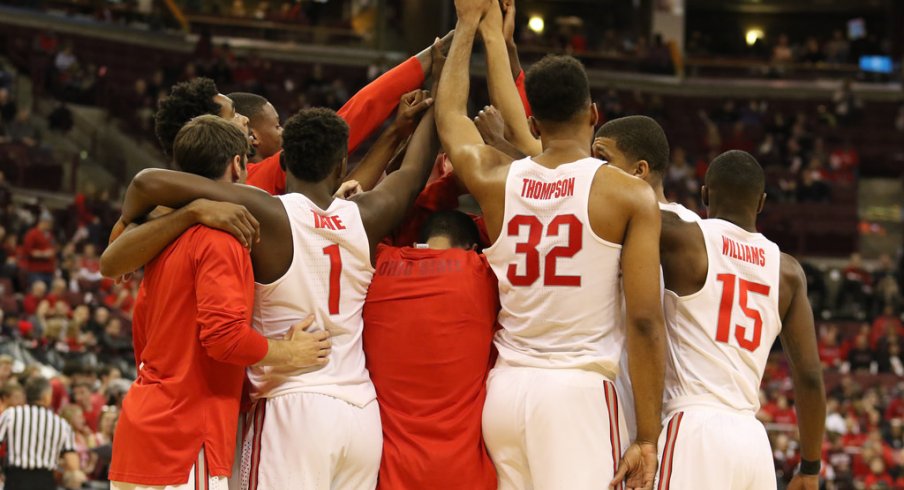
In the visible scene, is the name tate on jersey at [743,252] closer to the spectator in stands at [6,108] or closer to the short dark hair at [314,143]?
the short dark hair at [314,143]

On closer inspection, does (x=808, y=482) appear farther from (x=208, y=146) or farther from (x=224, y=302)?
(x=208, y=146)

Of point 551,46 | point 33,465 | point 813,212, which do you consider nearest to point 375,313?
point 33,465

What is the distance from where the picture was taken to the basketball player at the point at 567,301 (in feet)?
13.7

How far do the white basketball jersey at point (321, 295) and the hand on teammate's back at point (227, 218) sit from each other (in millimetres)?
213

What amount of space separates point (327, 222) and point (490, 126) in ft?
3.02

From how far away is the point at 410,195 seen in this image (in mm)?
4703

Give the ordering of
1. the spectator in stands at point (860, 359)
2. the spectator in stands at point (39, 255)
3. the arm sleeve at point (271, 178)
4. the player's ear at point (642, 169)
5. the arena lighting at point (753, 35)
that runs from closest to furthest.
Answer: the player's ear at point (642, 169), the arm sleeve at point (271, 178), the spectator in stands at point (39, 255), the spectator in stands at point (860, 359), the arena lighting at point (753, 35)

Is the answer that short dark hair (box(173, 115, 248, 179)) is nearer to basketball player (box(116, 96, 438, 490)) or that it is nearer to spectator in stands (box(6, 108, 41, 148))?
basketball player (box(116, 96, 438, 490))

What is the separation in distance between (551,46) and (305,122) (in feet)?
81.6

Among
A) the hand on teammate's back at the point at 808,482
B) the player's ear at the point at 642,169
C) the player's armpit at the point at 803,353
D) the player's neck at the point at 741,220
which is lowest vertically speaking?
the hand on teammate's back at the point at 808,482

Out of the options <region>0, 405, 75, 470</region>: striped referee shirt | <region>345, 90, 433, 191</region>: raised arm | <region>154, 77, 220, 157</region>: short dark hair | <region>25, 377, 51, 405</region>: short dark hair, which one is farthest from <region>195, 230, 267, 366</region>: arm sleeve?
<region>25, 377, 51, 405</region>: short dark hair

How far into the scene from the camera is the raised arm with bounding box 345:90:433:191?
5.09 metres

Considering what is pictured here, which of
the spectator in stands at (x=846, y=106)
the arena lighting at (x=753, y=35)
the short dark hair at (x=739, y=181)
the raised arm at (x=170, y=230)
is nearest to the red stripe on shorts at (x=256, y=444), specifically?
the raised arm at (x=170, y=230)

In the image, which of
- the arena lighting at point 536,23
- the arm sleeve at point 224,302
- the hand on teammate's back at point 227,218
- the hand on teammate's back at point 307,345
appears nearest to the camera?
the arm sleeve at point 224,302
